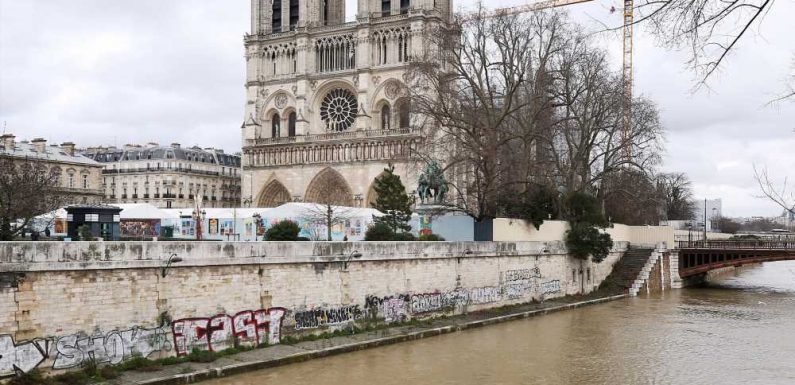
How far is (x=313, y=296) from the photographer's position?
21625 millimetres

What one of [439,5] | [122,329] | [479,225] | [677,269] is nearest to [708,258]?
[677,269]

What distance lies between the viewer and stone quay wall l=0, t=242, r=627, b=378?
1513 cm

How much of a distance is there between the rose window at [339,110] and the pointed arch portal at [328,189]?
15.1 feet

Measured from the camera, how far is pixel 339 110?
6612cm

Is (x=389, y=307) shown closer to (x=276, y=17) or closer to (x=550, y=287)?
(x=550, y=287)

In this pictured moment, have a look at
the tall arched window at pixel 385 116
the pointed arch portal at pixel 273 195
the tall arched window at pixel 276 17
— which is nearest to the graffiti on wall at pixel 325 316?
the tall arched window at pixel 385 116

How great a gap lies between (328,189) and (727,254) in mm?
31452

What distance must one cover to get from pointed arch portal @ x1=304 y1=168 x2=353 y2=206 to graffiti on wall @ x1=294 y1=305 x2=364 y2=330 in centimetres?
3982

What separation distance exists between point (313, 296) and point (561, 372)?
7114 millimetres

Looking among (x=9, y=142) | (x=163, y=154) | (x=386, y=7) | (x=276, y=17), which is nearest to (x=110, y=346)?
(x=9, y=142)

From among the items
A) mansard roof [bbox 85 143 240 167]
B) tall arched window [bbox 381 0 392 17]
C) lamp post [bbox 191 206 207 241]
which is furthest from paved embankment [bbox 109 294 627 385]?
mansard roof [bbox 85 143 240 167]

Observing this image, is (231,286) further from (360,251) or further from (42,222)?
(42,222)

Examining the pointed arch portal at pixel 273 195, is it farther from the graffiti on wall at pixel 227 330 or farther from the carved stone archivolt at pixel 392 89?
the graffiti on wall at pixel 227 330

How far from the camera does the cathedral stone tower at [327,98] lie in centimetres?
6138
